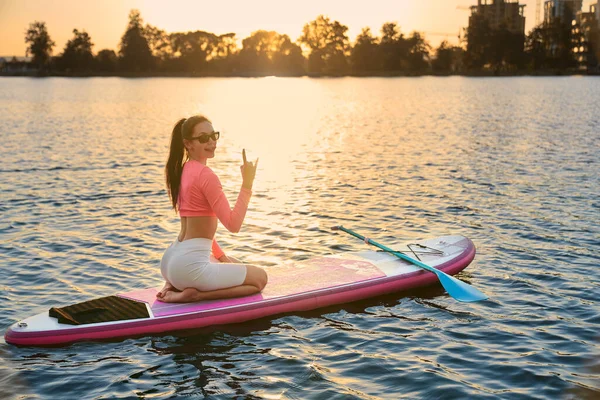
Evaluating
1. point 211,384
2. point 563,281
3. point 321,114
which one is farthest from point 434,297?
point 321,114

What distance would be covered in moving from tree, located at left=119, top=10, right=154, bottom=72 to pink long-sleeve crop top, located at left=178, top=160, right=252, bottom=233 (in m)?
172

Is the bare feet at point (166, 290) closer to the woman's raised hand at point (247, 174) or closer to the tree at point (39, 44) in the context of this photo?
the woman's raised hand at point (247, 174)

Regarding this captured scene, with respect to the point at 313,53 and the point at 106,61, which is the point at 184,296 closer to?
the point at 106,61

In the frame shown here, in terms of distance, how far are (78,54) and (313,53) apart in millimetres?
59429

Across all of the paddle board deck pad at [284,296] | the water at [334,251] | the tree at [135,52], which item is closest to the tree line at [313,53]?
the tree at [135,52]

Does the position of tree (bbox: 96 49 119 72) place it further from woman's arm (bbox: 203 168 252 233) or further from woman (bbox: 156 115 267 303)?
woman's arm (bbox: 203 168 252 233)

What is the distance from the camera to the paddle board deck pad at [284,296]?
739cm

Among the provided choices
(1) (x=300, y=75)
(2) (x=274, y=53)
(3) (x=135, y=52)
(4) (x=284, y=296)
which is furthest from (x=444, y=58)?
(4) (x=284, y=296)

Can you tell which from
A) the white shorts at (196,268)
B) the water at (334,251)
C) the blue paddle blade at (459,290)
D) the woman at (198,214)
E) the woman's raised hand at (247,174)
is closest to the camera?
the water at (334,251)

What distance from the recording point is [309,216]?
14.6 m

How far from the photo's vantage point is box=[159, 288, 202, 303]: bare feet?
7727 millimetres

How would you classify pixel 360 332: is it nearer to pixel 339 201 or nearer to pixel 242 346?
pixel 242 346

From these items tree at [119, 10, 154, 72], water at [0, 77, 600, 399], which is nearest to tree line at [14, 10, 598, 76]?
tree at [119, 10, 154, 72]

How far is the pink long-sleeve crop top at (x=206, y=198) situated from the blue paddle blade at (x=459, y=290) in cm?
301
